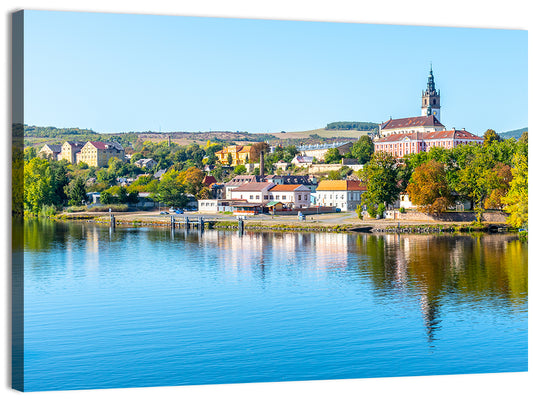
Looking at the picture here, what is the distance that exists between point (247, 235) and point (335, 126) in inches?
2635

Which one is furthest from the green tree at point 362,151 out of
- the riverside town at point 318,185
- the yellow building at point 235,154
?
the yellow building at point 235,154

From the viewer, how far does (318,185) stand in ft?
141

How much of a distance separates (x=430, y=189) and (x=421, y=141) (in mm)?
30286

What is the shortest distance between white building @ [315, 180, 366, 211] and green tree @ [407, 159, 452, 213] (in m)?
6.12

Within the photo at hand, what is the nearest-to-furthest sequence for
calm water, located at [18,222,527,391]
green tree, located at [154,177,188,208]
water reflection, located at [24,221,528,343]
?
calm water, located at [18,222,527,391] → water reflection, located at [24,221,528,343] → green tree, located at [154,177,188,208]

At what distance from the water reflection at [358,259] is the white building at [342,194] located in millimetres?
10038

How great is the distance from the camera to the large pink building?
2162 inches

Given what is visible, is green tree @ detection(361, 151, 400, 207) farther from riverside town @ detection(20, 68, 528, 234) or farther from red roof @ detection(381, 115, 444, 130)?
red roof @ detection(381, 115, 444, 130)

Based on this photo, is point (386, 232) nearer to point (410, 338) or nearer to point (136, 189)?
point (410, 338)

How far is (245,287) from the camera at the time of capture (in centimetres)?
1389

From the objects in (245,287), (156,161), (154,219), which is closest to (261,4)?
(245,287)

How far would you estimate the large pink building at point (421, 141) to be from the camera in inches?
2162

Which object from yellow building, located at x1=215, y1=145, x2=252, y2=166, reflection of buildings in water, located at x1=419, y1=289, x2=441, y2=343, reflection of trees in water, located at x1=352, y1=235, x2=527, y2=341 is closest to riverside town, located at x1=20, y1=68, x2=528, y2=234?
yellow building, located at x1=215, y1=145, x2=252, y2=166

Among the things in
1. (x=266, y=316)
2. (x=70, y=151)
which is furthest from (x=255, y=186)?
(x=266, y=316)
